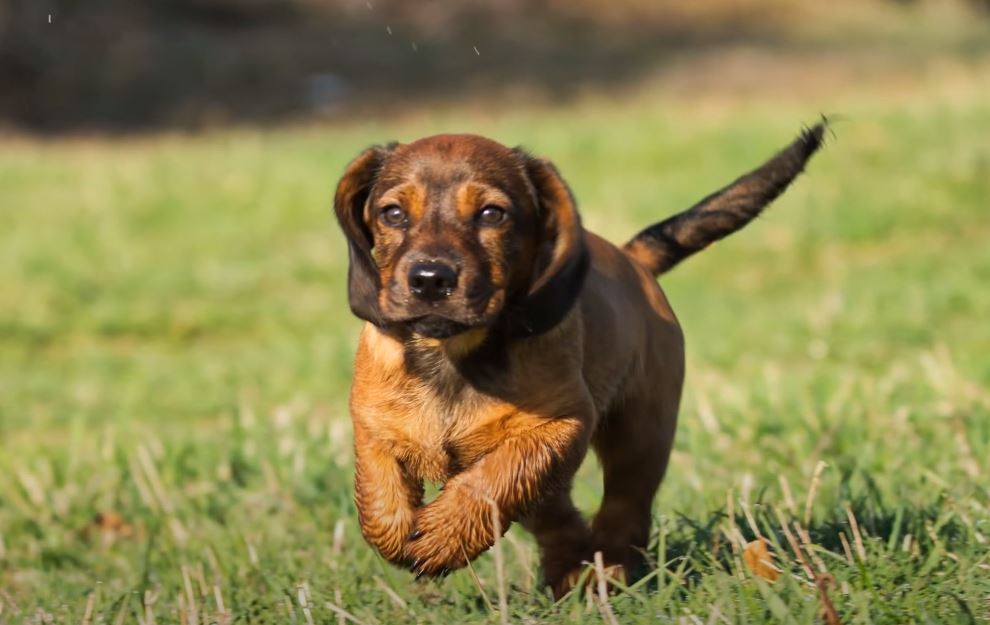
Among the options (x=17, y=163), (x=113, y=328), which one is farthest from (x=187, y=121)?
(x=113, y=328)

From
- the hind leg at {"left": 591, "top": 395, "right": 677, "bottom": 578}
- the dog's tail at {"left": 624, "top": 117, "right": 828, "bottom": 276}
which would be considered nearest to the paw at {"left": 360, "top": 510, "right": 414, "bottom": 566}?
the hind leg at {"left": 591, "top": 395, "right": 677, "bottom": 578}

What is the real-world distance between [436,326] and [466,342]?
9.6 inches

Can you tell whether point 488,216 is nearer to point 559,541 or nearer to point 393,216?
point 393,216

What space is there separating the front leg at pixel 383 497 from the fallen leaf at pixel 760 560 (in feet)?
2.63

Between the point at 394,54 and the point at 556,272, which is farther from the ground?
the point at 394,54

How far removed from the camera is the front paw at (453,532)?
3.72 m

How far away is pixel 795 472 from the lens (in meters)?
5.37

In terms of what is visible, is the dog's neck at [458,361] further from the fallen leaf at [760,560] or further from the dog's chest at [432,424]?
the fallen leaf at [760,560]

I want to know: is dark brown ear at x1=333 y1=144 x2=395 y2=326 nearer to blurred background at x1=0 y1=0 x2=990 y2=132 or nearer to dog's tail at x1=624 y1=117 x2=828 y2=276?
dog's tail at x1=624 y1=117 x2=828 y2=276

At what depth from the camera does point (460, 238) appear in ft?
12.2

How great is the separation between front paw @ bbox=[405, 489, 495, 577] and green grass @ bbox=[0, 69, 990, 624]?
0.29 feet

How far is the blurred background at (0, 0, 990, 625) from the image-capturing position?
13.7 feet

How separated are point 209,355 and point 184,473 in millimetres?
4366

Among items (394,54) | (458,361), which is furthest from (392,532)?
(394,54)
